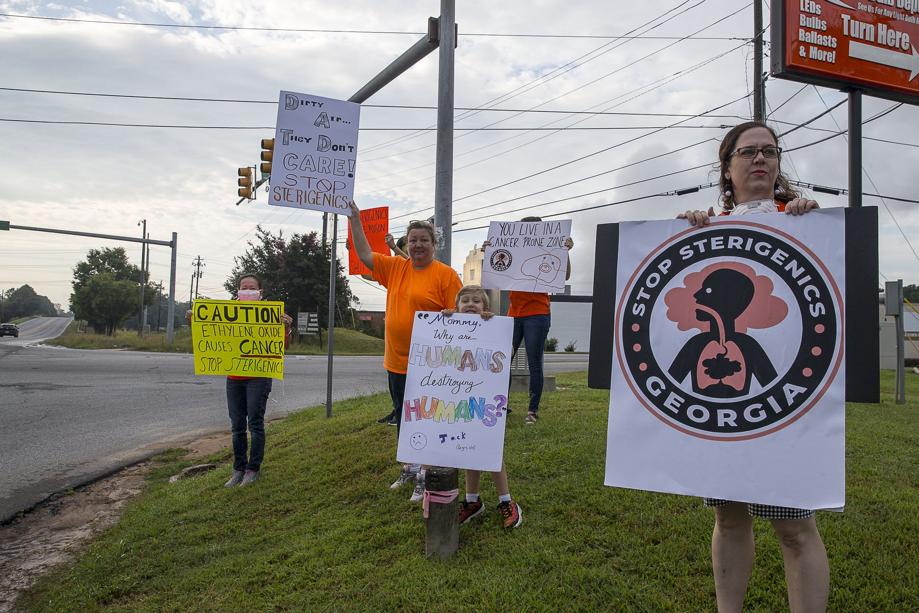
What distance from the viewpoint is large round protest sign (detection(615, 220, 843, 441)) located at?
6.95 feet

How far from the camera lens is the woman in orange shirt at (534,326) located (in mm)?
5888

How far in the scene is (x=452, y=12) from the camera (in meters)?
6.44

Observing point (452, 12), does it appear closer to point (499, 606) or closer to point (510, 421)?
point (510, 421)

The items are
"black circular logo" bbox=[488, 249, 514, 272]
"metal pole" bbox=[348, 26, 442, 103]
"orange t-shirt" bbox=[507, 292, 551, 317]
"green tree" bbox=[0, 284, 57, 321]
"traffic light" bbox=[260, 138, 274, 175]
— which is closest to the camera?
"orange t-shirt" bbox=[507, 292, 551, 317]

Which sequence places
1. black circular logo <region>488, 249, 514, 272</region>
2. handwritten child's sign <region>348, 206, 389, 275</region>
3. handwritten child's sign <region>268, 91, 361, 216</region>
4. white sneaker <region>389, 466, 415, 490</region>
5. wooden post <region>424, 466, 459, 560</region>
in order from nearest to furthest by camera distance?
wooden post <region>424, 466, 459, 560</region>
white sneaker <region>389, 466, 415, 490</region>
handwritten child's sign <region>268, 91, 361, 216</region>
black circular logo <region>488, 249, 514, 272</region>
handwritten child's sign <region>348, 206, 389, 275</region>

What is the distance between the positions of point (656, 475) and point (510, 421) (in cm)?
376

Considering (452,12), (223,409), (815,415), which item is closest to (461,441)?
(815,415)

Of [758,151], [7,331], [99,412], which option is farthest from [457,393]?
[7,331]

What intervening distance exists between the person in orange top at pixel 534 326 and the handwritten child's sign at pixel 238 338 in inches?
86.8

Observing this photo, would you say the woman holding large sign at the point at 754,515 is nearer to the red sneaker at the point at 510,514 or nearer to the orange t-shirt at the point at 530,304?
the red sneaker at the point at 510,514

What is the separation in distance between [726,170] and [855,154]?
49.4 inches

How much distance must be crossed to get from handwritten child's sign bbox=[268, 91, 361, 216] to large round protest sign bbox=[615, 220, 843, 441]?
3.39 m

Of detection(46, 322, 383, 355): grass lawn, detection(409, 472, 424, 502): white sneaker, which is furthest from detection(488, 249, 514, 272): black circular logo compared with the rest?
detection(46, 322, 383, 355): grass lawn

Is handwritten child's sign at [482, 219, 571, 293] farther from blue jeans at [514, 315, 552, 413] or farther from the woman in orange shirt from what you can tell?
blue jeans at [514, 315, 552, 413]
